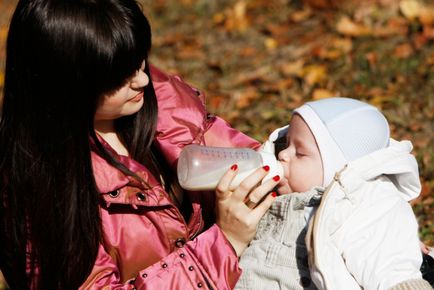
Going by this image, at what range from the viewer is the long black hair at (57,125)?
2.34 metres

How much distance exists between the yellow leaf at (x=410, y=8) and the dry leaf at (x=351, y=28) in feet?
0.98

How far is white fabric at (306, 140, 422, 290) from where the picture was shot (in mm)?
2330

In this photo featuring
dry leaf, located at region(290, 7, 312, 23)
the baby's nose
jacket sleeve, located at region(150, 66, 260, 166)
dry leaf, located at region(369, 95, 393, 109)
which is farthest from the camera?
dry leaf, located at region(290, 7, 312, 23)

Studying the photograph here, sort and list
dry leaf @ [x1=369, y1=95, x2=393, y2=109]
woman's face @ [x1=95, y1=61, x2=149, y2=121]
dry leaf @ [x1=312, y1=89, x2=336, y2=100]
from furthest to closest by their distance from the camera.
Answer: dry leaf @ [x1=312, y1=89, x2=336, y2=100] < dry leaf @ [x1=369, y1=95, x2=393, y2=109] < woman's face @ [x1=95, y1=61, x2=149, y2=121]

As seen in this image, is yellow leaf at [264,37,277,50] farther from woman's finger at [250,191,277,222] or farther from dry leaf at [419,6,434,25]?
woman's finger at [250,191,277,222]

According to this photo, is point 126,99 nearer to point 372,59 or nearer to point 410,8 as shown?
point 372,59

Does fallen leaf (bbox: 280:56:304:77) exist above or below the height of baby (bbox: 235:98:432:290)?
below

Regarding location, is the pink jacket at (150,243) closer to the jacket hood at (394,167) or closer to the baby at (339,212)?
the baby at (339,212)

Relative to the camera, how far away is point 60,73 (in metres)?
2.36

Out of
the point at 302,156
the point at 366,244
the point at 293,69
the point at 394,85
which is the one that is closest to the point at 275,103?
the point at 293,69

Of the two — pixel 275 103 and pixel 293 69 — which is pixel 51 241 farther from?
pixel 293 69

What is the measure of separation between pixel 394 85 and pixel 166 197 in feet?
8.17

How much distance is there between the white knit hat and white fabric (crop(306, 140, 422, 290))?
8 centimetres

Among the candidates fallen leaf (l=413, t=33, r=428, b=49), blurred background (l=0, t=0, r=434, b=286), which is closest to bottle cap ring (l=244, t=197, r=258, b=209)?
blurred background (l=0, t=0, r=434, b=286)
